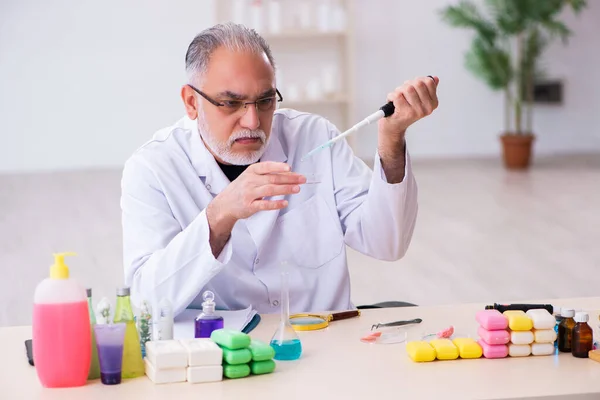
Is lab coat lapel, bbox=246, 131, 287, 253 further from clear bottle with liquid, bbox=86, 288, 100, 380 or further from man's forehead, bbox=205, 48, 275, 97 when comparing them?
clear bottle with liquid, bbox=86, 288, 100, 380

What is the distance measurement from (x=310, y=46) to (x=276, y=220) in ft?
20.8

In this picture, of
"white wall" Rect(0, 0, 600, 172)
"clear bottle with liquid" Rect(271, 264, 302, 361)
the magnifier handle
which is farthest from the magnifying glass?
"white wall" Rect(0, 0, 600, 172)

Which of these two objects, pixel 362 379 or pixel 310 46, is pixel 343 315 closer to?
pixel 362 379

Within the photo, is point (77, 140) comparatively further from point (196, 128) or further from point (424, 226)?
point (196, 128)

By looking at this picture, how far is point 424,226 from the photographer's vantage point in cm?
571

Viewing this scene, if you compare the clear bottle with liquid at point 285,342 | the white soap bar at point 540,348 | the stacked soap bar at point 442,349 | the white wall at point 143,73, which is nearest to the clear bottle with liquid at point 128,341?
the clear bottle with liquid at point 285,342

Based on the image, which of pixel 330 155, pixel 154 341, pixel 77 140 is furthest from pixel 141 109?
pixel 154 341

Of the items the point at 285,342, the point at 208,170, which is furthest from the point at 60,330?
the point at 208,170

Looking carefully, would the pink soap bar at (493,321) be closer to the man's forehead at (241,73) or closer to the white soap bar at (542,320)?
the white soap bar at (542,320)

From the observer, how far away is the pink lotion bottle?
4.95ft

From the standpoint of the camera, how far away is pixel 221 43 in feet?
6.90

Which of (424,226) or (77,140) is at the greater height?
(77,140)

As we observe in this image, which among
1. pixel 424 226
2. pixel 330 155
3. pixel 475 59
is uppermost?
pixel 475 59

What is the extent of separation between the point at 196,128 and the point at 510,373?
1.00 meters
